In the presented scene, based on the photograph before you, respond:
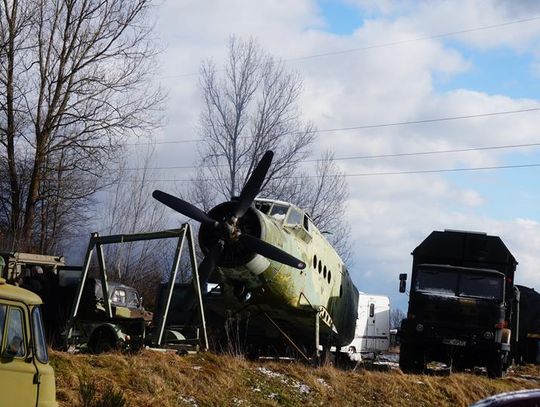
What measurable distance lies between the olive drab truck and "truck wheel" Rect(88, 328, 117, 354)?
840 cm

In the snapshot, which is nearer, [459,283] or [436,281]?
[459,283]

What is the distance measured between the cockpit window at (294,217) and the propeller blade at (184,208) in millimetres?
2481

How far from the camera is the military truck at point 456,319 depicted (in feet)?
72.1

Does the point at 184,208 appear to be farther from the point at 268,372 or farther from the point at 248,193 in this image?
the point at 268,372

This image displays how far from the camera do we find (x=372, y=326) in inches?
1359

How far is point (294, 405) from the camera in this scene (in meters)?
15.4

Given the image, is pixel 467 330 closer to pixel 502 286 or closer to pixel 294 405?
pixel 502 286

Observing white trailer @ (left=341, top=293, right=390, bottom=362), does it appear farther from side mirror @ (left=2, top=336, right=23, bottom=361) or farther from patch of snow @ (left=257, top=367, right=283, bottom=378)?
side mirror @ (left=2, top=336, right=23, bottom=361)

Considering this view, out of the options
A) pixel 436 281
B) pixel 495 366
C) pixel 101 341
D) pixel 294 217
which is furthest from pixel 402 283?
pixel 101 341

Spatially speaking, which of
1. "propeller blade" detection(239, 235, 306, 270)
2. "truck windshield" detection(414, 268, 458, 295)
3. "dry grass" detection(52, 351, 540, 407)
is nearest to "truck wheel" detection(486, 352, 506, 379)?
"truck windshield" detection(414, 268, 458, 295)

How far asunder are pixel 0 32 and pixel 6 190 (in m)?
6.27

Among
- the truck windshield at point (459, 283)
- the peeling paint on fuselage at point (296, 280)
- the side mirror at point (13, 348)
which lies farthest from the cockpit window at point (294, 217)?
the side mirror at point (13, 348)

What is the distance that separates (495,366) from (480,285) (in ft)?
6.83

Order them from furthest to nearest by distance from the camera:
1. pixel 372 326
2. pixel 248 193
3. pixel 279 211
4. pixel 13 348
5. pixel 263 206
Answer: pixel 372 326, pixel 279 211, pixel 263 206, pixel 248 193, pixel 13 348
